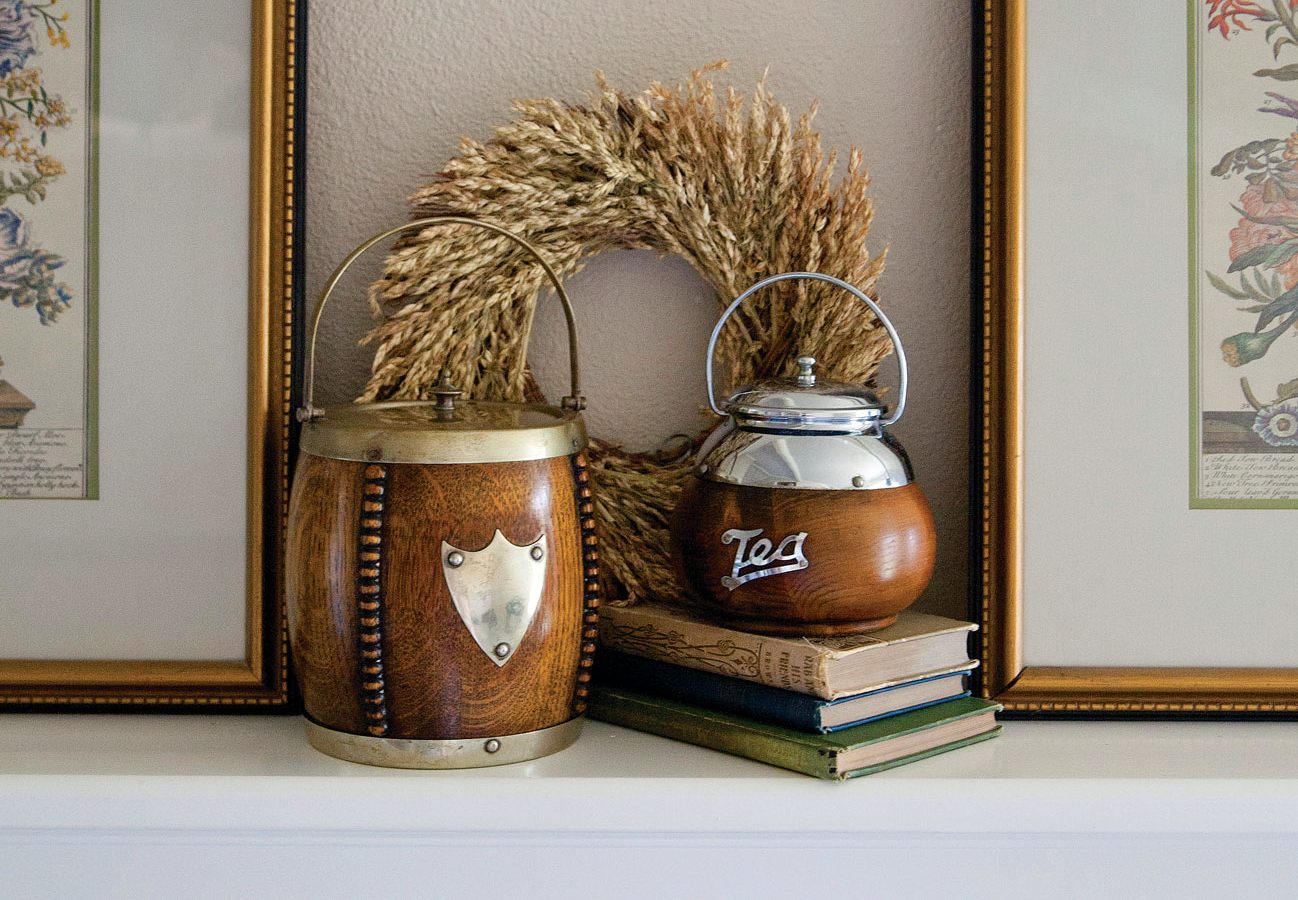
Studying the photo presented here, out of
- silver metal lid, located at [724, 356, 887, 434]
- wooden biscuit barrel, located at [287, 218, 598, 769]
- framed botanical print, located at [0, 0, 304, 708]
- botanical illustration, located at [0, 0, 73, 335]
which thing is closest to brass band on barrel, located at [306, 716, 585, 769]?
wooden biscuit barrel, located at [287, 218, 598, 769]

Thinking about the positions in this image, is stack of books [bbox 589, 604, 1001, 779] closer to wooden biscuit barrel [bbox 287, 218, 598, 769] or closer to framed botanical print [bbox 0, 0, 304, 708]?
wooden biscuit barrel [bbox 287, 218, 598, 769]

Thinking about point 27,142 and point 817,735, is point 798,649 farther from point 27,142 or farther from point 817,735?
point 27,142

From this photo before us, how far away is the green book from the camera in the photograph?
688 mm

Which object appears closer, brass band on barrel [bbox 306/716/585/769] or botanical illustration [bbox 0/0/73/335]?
brass band on barrel [bbox 306/716/585/769]

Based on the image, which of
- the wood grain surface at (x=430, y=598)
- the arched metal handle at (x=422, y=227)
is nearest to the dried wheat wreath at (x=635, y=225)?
the arched metal handle at (x=422, y=227)

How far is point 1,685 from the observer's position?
0.80 meters

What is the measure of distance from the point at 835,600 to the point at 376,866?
1.05 ft

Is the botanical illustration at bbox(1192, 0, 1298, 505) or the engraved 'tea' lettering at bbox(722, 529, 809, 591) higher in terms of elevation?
the botanical illustration at bbox(1192, 0, 1298, 505)

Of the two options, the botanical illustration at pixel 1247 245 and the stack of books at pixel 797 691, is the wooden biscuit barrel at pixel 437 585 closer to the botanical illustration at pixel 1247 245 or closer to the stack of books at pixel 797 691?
the stack of books at pixel 797 691

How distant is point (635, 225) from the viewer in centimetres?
85

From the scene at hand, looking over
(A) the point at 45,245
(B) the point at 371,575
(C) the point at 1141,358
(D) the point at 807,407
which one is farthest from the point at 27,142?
(C) the point at 1141,358

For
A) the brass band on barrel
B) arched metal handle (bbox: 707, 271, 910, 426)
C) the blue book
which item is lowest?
the brass band on barrel

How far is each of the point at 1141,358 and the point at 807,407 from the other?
265 mm

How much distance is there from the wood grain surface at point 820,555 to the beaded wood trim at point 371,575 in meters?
0.20
